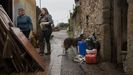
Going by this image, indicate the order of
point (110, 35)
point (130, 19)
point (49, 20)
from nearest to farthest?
1. point (130, 19)
2. point (110, 35)
3. point (49, 20)

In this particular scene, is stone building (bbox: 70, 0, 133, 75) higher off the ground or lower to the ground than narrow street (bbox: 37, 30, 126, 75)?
higher

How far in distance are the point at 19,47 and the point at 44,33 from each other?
383 centimetres

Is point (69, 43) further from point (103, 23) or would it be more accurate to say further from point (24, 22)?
point (103, 23)

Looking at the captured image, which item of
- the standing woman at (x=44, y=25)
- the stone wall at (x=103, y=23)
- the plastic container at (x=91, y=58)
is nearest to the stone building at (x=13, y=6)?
the standing woman at (x=44, y=25)

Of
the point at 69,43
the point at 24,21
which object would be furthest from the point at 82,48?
the point at 24,21

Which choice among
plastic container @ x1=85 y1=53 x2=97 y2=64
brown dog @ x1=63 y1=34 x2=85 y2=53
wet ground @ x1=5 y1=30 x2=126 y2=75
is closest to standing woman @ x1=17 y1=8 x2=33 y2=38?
wet ground @ x1=5 y1=30 x2=126 y2=75

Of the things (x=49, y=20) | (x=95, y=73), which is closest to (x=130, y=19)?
(x=95, y=73)

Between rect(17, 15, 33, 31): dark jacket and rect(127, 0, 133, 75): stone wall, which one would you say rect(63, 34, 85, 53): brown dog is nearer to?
rect(17, 15, 33, 31): dark jacket

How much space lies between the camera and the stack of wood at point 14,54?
1034 cm

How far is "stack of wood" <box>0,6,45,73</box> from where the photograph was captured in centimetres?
1034

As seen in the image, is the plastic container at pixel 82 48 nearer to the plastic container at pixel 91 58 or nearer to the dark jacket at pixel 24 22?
the plastic container at pixel 91 58

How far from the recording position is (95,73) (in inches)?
406

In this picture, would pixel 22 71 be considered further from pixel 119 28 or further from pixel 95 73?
pixel 119 28

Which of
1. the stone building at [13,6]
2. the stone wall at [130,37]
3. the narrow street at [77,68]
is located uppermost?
the stone building at [13,6]
